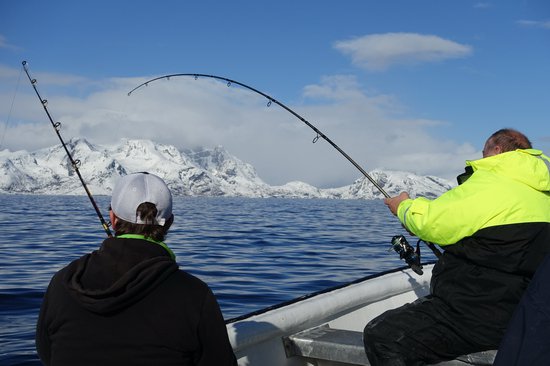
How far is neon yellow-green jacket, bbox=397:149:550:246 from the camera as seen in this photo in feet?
9.39

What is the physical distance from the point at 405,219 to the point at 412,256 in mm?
1784

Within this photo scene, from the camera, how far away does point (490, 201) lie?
2.87 m

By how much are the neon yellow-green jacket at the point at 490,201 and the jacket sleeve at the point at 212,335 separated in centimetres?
137

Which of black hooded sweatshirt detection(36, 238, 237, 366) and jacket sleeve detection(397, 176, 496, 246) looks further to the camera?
jacket sleeve detection(397, 176, 496, 246)

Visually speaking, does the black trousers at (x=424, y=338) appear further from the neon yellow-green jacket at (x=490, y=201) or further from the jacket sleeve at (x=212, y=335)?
the jacket sleeve at (x=212, y=335)

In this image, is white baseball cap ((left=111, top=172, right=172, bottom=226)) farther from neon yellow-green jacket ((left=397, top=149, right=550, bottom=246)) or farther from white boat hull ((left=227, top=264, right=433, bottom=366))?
white boat hull ((left=227, top=264, right=433, bottom=366))

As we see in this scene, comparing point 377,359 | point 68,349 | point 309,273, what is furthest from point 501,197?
point 309,273

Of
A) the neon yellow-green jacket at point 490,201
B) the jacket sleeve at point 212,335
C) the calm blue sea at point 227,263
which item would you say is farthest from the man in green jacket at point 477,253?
the calm blue sea at point 227,263

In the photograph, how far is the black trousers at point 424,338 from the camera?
3043mm

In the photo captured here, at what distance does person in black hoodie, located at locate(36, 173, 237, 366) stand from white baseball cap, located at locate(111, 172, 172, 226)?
10 centimetres

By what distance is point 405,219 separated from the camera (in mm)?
3135

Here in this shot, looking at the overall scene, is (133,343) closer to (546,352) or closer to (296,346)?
(546,352)

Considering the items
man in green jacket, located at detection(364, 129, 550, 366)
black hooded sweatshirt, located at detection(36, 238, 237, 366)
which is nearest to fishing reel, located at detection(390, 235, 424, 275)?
man in green jacket, located at detection(364, 129, 550, 366)

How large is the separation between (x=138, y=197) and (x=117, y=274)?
0.34 m
